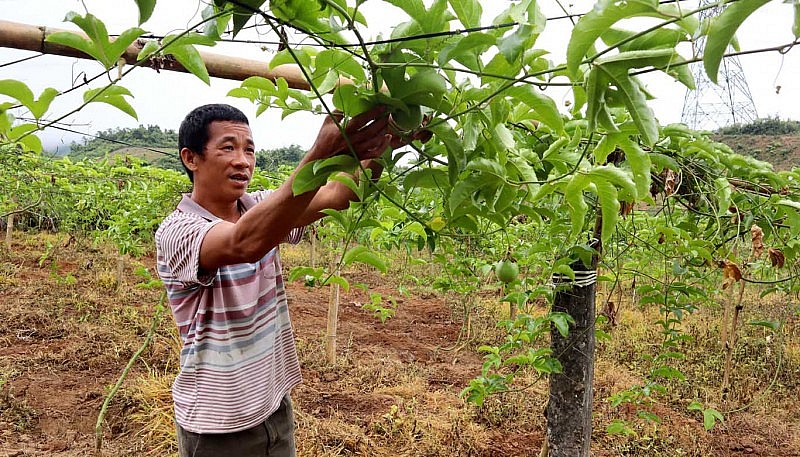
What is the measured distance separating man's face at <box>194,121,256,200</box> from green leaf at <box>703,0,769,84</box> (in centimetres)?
115

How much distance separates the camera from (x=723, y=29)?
1.33 feet

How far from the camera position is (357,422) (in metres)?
3.20

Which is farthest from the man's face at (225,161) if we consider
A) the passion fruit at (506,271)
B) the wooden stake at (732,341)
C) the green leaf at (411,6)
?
the wooden stake at (732,341)

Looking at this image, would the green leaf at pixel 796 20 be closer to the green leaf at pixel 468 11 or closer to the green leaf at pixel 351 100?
the green leaf at pixel 468 11

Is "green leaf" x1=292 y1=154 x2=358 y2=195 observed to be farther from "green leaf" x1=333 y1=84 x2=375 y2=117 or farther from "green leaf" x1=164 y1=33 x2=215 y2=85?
"green leaf" x1=164 y1=33 x2=215 y2=85

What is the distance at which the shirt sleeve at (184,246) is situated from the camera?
1.13 metres

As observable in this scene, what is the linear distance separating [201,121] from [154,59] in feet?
1.47

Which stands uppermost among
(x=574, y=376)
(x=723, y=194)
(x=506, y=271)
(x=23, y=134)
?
(x=23, y=134)

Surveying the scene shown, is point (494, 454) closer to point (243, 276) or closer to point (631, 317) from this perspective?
point (243, 276)

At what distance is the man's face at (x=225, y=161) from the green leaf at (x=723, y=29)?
1151mm

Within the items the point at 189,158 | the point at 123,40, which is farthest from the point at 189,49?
the point at 189,158

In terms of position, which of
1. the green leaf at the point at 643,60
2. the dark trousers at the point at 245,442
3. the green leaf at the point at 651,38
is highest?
the green leaf at the point at 651,38

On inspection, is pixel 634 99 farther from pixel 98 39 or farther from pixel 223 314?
pixel 223 314

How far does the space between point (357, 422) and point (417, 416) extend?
0.36 meters
